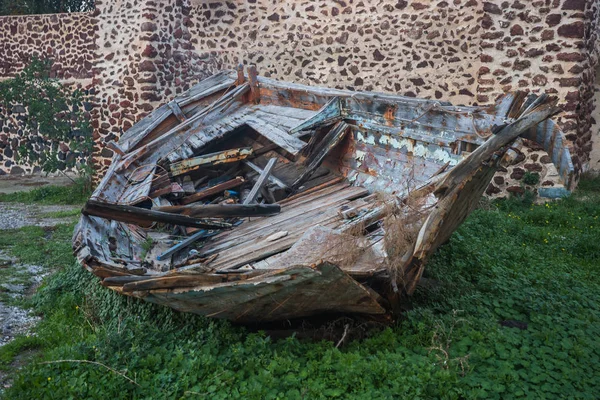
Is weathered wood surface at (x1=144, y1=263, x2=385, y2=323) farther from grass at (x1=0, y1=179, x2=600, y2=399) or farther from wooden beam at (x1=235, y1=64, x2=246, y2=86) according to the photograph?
wooden beam at (x1=235, y1=64, x2=246, y2=86)

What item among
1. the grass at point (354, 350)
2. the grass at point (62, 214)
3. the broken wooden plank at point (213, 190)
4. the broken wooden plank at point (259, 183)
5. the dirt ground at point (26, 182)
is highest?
the broken wooden plank at point (259, 183)

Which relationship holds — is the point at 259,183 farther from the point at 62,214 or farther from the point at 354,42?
the point at 354,42

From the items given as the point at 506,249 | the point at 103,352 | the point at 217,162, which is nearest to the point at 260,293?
the point at 103,352

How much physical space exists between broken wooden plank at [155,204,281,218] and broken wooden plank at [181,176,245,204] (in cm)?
96

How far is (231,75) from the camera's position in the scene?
750cm

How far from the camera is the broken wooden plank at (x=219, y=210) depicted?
15.5 feet

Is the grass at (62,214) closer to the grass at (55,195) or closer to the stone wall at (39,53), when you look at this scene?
the grass at (55,195)

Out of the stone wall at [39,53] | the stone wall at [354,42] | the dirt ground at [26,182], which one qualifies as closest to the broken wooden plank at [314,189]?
the stone wall at [354,42]

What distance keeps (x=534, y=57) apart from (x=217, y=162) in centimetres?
482

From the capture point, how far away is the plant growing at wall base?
1101 centimetres

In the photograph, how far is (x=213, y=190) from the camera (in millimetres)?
5801

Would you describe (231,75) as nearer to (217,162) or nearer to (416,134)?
(217,162)

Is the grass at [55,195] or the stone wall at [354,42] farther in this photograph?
the grass at [55,195]

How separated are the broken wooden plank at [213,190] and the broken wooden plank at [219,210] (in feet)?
A: 3.14
